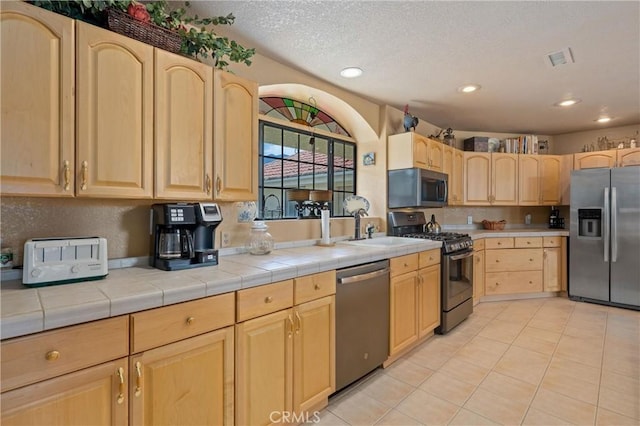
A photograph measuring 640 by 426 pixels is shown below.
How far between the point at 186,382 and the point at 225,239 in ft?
3.40

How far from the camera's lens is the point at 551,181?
4664 millimetres

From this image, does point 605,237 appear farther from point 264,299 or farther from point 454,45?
point 264,299

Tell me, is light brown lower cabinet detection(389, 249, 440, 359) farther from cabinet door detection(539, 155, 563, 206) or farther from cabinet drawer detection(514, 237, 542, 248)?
cabinet door detection(539, 155, 563, 206)

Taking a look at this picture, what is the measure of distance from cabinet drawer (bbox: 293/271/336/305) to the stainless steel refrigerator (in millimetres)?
3988

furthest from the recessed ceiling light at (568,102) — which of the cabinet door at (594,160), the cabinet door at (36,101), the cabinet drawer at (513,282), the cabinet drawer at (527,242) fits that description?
the cabinet door at (36,101)

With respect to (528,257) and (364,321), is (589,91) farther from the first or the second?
(364,321)

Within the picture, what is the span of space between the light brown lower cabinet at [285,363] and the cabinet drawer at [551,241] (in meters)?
3.83

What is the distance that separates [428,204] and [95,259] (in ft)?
10.1

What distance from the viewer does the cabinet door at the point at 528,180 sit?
461 centimetres

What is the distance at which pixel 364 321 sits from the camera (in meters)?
2.18

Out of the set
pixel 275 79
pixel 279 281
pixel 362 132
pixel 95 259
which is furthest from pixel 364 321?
pixel 362 132

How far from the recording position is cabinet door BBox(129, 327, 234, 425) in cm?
118

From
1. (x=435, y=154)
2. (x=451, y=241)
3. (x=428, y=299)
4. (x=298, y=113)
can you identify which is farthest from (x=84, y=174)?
(x=435, y=154)
